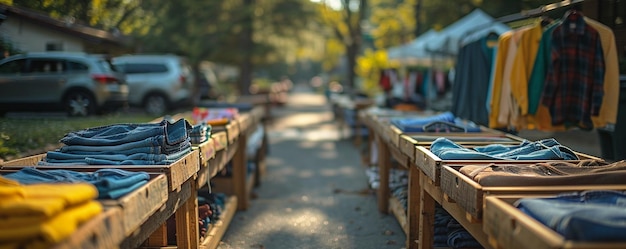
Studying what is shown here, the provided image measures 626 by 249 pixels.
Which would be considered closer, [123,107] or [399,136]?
[399,136]

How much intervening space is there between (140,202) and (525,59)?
398 cm

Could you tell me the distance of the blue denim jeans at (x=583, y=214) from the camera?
1.67m

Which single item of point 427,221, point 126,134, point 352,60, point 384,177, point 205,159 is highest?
point 352,60

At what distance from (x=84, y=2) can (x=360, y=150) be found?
6.76m

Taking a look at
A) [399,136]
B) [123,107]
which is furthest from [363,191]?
[123,107]

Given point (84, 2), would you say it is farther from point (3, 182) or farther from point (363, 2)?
point (363, 2)

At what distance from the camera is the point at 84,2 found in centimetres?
549

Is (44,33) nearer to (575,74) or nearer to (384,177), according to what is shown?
(384,177)

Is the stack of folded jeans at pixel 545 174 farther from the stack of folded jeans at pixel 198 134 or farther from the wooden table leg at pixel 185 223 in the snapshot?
the stack of folded jeans at pixel 198 134

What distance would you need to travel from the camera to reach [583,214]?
5.99ft

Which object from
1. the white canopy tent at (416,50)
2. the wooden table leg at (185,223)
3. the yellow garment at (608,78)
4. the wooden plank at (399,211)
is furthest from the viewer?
the white canopy tent at (416,50)

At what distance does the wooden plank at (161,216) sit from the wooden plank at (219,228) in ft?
2.05

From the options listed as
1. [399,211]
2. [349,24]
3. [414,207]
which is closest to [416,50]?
[399,211]

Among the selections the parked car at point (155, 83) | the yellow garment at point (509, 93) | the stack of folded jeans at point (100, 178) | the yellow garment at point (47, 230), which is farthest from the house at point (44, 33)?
the parked car at point (155, 83)
